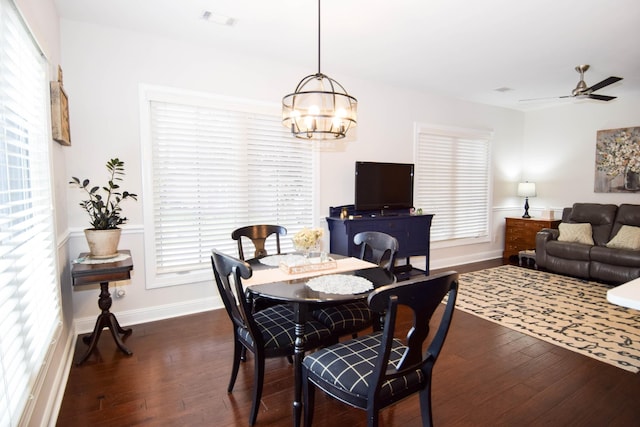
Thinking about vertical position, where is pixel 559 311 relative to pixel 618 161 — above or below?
below

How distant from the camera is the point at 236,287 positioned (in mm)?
1863

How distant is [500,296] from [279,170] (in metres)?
3.00

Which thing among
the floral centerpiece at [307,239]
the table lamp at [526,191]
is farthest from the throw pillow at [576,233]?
the floral centerpiece at [307,239]

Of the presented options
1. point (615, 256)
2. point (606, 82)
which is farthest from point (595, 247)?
point (606, 82)

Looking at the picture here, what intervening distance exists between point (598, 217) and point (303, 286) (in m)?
5.28

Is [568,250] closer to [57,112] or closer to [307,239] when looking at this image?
[307,239]

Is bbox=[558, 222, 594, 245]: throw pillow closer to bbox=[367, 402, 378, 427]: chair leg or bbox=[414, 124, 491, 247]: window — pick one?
bbox=[414, 124, 491, 247]: window

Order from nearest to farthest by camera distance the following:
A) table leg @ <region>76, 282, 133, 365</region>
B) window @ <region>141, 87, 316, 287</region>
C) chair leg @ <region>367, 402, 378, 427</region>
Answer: chair leg @ <region>367, 402, 378, 427</region> → table leg @ <region>76, 282, 133, 365</region> → window @ <region>141, 87, 316, 287</region>

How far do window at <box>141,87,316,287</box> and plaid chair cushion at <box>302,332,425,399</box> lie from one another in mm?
2281

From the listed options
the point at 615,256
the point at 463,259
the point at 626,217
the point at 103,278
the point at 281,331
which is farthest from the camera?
the point at 463,259

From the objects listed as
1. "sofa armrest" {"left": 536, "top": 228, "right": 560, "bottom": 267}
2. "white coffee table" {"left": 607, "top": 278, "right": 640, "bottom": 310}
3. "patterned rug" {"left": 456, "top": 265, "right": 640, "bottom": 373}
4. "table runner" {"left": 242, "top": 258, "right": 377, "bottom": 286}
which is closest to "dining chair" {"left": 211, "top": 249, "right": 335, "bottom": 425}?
"table runner" {"left": 242, "top": 258, "right": 377, "bottom": 286}

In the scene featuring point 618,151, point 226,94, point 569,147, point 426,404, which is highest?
point 226,94

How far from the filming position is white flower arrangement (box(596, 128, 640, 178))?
210 inches

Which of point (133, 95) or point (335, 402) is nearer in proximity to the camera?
point (335, 402)
